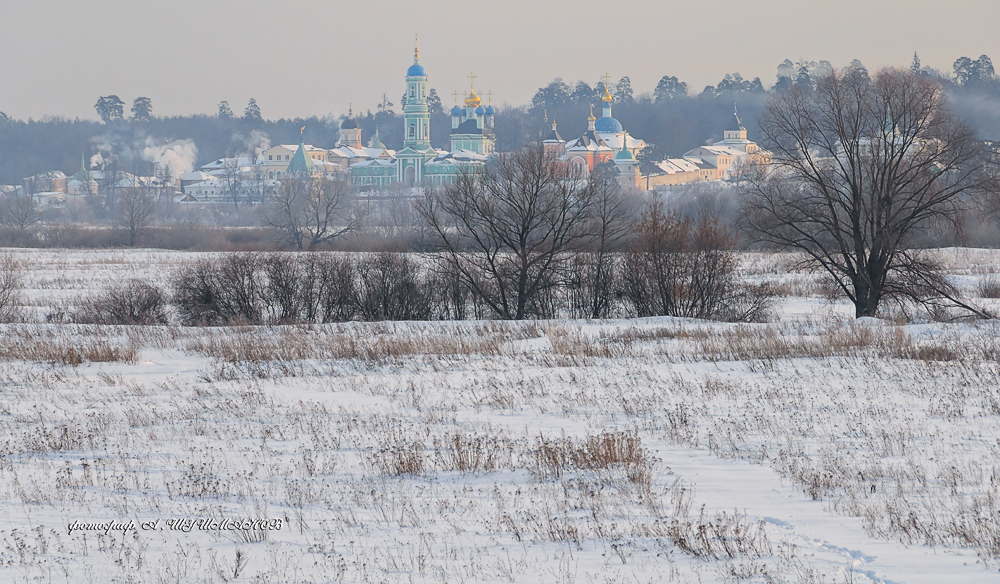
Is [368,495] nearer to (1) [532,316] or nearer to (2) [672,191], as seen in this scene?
(1) [532,316]

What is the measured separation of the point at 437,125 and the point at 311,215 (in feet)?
401

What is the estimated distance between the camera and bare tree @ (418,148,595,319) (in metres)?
26.4

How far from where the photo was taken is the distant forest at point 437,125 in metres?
155

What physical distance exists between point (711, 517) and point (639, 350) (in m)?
9.71

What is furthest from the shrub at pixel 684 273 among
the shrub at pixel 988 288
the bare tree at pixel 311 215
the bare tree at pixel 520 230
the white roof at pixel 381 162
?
the white roof at pixel 381 162

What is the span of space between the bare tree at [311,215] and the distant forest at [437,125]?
73846mm

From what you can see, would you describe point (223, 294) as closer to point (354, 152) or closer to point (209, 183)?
point (209, 183)

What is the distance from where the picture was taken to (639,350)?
1650cm

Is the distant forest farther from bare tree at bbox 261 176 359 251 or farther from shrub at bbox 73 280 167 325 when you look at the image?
shrub at bbox 73 280 167 325

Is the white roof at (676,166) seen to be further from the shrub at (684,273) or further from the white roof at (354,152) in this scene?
the shrub at (684,273)

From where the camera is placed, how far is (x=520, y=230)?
27.7m

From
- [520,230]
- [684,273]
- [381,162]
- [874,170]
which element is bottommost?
[684,273]

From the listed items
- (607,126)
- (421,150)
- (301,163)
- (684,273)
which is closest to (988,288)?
(684,273)

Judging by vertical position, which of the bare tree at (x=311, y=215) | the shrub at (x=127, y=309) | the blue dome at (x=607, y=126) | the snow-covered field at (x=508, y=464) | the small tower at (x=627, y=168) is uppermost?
the blue dome at (x=607, y=126)
